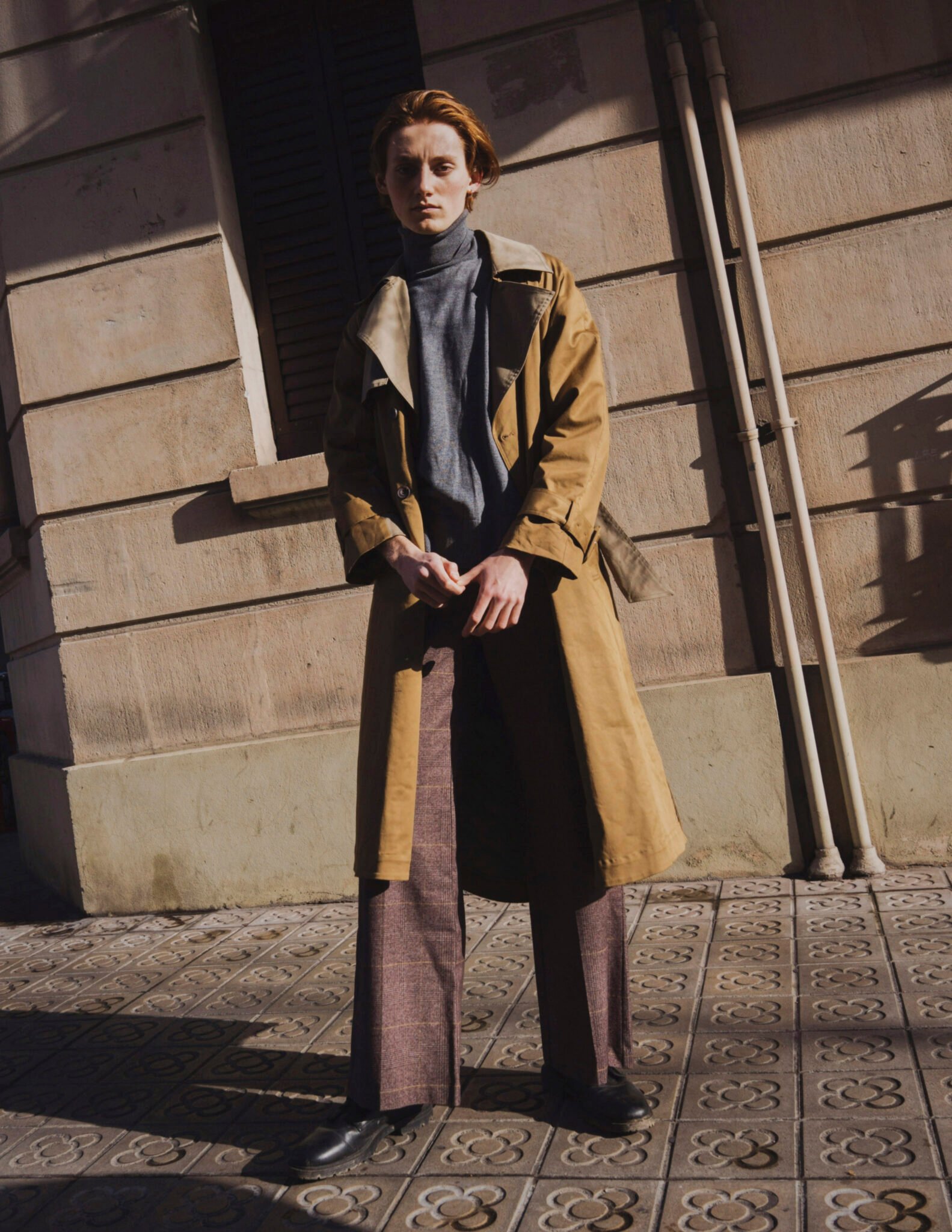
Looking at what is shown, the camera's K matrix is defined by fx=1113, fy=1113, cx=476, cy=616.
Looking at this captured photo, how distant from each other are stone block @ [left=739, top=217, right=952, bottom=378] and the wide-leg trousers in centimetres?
240

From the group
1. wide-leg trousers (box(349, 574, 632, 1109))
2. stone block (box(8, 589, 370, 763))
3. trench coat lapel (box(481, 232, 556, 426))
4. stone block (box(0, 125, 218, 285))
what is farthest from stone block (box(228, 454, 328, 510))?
wide-leg trousers (box(349, 574, 632, 1109))

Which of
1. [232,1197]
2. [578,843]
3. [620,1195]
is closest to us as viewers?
[620,1195]

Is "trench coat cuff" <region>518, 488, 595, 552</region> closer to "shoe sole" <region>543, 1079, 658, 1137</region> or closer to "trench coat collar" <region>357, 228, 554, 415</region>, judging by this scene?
"trench coat collar" <region>357, 228, 554, 415</region>

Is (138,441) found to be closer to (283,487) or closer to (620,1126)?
(283,487)

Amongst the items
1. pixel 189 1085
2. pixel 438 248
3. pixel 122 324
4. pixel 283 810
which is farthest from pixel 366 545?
pixel 122 324

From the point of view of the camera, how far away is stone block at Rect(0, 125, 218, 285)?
4.77 meters

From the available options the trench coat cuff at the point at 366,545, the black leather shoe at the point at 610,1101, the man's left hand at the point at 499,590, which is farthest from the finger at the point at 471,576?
the black leather shoe at the point at 610,1101

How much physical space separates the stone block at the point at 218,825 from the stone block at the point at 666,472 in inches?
58.6

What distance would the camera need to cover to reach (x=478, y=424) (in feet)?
7.72

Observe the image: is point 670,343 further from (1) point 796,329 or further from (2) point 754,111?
(2) point 754,111

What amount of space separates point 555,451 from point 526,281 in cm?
39

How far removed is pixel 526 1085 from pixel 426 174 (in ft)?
6.59

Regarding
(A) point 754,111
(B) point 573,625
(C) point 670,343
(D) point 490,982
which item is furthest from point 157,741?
(A) point 754,111

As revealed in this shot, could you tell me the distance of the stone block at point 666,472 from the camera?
4.31 meters
